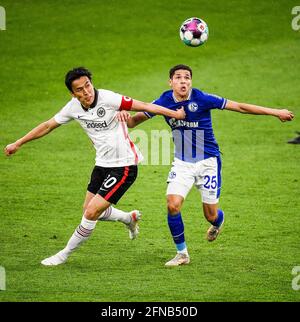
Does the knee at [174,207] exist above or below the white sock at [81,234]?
above

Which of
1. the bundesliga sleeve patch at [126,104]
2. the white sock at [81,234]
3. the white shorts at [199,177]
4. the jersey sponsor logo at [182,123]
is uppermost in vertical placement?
the bundesliga sleeve patch at [126,104]

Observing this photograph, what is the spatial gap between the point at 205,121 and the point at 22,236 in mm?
3348

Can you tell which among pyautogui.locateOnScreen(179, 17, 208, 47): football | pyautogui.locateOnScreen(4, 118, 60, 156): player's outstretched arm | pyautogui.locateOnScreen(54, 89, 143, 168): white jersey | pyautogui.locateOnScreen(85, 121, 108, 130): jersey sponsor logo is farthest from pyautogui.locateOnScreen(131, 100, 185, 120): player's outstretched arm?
pyautogui.locateOnScreen(179, 17, 208, 47): football

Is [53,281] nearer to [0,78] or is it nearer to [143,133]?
[143,133]

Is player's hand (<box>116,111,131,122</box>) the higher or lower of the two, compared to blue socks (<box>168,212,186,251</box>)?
higher

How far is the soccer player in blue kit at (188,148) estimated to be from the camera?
35.3 feet

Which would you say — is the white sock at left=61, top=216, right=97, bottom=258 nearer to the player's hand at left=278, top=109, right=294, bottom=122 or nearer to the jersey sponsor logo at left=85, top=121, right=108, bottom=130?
the jersey sponsor logo at left=85, top=121, right=108, bottom=130

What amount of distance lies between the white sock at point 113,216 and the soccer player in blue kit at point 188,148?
1073 mm

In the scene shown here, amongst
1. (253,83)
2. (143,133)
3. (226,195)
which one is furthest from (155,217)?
(253,83)

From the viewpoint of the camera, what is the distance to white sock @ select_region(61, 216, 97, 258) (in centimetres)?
1065

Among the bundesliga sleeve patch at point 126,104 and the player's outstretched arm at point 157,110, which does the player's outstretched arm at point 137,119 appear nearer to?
the bundesliga sleeve patch at point 126,104

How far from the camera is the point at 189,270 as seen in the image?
34.8 feet

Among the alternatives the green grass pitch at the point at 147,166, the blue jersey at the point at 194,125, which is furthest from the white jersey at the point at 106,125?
the green grass pitch at the point at 147,166

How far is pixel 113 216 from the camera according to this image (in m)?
11.6
